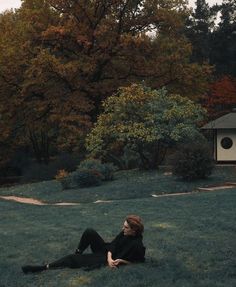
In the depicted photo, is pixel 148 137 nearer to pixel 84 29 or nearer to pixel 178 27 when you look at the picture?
pixel 84 29

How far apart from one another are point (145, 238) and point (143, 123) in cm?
1544

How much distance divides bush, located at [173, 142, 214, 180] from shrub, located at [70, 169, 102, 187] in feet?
12.4

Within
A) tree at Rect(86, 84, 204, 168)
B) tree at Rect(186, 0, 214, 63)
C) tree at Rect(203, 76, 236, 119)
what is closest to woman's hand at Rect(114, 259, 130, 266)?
tree at Rect(86, 84, 204, 168)

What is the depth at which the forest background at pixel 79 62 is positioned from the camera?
109 ft

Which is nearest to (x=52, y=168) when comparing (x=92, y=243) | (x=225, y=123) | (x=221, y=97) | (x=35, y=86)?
(x=35, y=86)

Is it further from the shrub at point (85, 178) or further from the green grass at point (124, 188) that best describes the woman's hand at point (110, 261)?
the shrub at point (85, 178)

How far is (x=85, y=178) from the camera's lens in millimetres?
24234

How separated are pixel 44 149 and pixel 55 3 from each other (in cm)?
1415

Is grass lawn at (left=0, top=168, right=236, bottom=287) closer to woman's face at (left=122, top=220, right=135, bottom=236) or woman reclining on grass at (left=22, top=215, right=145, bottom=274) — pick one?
woman reclining on grass at (left=22, top=215, right=145, bottom=274)

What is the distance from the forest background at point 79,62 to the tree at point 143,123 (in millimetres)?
4990

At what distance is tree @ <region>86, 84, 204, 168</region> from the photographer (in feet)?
85.7

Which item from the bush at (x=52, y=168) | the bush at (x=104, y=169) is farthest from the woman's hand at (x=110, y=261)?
the bush at (x=52, y=168)

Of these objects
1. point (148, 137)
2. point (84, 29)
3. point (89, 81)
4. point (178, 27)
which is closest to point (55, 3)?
point (84, 29)

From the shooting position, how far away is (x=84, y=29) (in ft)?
113
